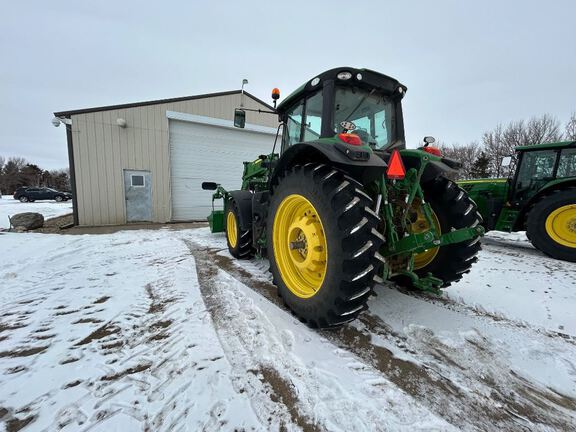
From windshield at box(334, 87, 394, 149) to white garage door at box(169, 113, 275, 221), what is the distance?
29.3 feet

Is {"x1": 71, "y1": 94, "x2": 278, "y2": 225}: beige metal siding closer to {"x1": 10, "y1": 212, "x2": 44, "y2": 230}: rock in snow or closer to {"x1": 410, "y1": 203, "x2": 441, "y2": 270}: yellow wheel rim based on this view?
{"x1": 10, "y1": 212, "x2": 44, "y2": 230}: rock in snow

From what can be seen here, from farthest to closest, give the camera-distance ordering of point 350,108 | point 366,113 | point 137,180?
point 137,180
point 366,113
point 350,108

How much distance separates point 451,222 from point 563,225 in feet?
12.8

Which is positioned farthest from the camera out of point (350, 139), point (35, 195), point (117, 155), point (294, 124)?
point (35, 195)

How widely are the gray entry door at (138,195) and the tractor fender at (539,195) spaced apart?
10786mm

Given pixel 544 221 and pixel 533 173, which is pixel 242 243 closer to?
pixel 544 221

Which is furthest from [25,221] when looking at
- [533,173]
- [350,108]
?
[533,173]

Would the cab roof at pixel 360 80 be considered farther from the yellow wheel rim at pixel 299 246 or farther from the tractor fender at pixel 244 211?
the tractor fender at pixel 244 211

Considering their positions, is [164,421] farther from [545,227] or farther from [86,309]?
[545,227]

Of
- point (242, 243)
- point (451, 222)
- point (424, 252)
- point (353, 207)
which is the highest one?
point (353, 207)

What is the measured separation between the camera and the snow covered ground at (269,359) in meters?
1.25

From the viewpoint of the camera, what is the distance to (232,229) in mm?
4566

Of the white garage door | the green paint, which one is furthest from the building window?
the green paint

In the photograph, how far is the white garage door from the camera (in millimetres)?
10156
